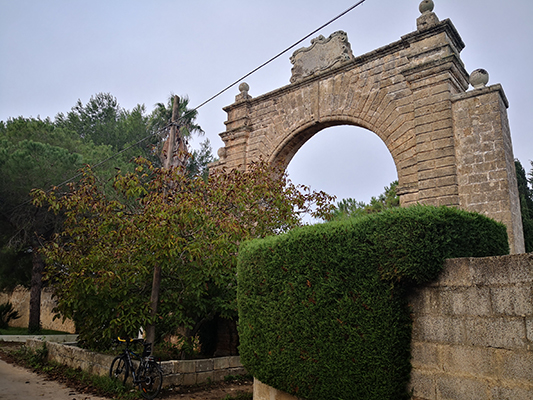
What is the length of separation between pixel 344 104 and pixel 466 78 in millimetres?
2708

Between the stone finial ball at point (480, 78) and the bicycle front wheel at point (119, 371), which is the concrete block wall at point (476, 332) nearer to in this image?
the bicycle front wheel at point (119, 371)

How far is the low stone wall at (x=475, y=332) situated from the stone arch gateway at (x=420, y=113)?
464 centimetres

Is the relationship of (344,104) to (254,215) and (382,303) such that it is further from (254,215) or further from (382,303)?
(382,303)

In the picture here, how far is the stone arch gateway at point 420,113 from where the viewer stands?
7879 millimetres

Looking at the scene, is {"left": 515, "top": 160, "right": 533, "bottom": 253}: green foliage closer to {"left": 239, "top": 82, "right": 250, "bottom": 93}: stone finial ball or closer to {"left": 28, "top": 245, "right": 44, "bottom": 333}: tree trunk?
{"left": 239, "top": 82, "right": 250, "bottom": 93}: stone finial ball

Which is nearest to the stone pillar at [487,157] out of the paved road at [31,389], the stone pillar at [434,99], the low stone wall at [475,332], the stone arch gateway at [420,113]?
the stone arch gateway at [420,113]

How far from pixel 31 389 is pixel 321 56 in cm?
935

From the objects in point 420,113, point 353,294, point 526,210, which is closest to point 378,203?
point 526,210

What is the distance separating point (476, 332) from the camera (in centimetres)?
327

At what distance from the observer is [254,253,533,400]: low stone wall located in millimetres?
3053

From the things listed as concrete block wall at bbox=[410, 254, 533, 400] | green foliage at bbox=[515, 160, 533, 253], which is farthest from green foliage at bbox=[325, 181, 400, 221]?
concrete block wall at bbox=[410, 254, 533, 400]

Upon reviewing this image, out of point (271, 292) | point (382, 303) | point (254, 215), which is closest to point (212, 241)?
point (254, 215)

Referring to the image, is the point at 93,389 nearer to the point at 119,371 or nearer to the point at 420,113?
the point at 119,371

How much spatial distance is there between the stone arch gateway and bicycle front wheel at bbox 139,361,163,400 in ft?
18.5
